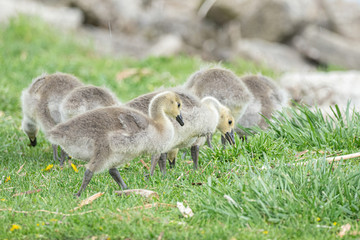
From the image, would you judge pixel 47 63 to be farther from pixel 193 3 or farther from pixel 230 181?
pixel 193 3

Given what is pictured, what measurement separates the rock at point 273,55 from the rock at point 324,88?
3.82m

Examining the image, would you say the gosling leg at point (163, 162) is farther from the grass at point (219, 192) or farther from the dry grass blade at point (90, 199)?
the dry grass blade at point (90, 199)

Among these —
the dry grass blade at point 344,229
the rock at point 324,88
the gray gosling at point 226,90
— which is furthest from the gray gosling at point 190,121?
the rock at point 324,88

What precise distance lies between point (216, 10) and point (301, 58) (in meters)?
5.13

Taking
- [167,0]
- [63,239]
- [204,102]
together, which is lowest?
[167,0]

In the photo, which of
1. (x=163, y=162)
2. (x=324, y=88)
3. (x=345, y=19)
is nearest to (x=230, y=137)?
(x=163, y=162)

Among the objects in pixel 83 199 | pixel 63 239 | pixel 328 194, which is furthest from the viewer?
pixel 83 199

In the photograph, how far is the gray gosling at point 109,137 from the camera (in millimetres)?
4879

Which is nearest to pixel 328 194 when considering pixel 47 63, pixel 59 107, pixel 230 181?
pixel 230 181

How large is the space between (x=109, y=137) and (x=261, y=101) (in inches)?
130

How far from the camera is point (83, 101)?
241 inches

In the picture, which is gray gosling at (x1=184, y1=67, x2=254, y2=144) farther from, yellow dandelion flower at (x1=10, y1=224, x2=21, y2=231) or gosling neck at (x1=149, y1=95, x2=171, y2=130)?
yellow dandelion flower at (x1=10, y1=224, x2=21, y2=231)

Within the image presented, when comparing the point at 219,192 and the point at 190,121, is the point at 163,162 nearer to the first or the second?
the point at 190,121

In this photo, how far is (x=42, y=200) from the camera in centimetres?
483
